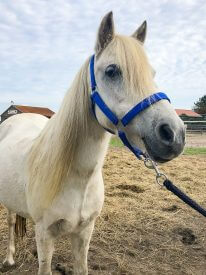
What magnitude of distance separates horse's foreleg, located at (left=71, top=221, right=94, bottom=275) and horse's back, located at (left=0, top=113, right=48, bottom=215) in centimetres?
51

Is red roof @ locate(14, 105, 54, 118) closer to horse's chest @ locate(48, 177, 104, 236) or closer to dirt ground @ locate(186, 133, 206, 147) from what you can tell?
dirt ground @ locate(186, 133, 206, 147)

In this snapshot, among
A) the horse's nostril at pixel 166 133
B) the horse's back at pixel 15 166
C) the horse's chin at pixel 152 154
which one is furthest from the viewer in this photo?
the horse's back at pixel 15 166

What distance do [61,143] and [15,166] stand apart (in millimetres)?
823

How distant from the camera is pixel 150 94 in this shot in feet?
6.15

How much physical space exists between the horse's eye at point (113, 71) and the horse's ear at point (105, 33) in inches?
7.2

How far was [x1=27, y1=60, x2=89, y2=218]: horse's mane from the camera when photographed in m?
2.25

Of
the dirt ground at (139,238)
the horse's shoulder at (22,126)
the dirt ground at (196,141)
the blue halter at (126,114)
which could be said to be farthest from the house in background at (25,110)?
the blue halter at (126,114)

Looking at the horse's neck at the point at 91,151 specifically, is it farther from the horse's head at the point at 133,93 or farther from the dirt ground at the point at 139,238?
the dirt ground at the point at 139,238

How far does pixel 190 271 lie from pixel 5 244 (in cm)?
210

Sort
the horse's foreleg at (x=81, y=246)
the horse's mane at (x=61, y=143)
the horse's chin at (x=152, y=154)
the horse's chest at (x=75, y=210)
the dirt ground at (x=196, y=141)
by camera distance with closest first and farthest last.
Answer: the horse's chin at (x=152, y=154)
the horse's mane at (x=61, y=143)
the horse's chest at (x=75, y=210)
the horse's foreleg at (x=81, y=246)
the dirt ground at (x=196, y=141)

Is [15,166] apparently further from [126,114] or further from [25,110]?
[25,110]

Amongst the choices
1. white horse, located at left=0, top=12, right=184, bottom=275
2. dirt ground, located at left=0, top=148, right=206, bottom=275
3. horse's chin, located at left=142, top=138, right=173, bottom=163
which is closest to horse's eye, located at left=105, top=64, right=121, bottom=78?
white horse, located at left=0, top=12, right=184, bottom=275

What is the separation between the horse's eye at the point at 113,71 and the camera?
1951 millimetres

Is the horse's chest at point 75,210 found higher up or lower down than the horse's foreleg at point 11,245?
higher up
